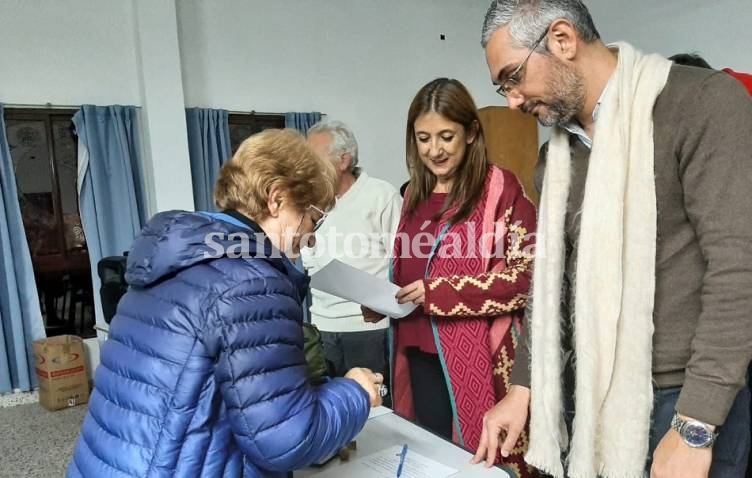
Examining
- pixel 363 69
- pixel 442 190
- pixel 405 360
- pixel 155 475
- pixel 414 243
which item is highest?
pixel 363 69

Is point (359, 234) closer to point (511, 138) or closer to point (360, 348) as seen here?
point (360, 348)

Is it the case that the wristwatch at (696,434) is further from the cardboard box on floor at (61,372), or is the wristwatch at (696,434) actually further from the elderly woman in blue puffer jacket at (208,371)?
the cardboard box on floor at (61,372)

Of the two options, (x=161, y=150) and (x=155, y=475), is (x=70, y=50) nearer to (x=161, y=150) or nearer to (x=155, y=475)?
(x=161, y=150)

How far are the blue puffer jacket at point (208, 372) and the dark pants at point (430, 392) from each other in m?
0.66

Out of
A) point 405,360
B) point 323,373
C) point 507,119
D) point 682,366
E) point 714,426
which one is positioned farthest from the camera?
point 507,119

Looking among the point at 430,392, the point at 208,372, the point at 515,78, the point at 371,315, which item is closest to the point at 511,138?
the point at 371,315

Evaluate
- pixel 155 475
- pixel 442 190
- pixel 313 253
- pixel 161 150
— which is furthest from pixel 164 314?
pixel 161 150

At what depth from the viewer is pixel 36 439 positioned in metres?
3.24

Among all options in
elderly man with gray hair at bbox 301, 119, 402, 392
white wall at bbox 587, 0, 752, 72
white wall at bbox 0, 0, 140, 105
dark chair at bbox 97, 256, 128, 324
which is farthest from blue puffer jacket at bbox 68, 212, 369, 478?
white wall at bbox 587, 0, 752, 72

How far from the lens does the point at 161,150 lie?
4.11 meters

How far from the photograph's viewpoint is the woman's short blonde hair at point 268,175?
39.1 inches

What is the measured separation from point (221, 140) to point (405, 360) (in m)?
3.35

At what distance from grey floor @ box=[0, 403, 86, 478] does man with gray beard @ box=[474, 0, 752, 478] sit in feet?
9.17

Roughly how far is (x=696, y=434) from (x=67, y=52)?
4.45 meters
